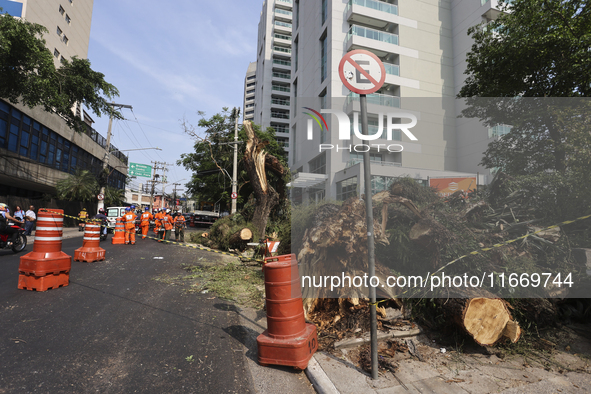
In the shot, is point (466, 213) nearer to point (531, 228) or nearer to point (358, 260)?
point (531, 228)

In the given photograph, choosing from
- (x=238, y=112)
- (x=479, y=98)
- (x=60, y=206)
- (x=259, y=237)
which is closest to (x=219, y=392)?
(x=259, y=237)

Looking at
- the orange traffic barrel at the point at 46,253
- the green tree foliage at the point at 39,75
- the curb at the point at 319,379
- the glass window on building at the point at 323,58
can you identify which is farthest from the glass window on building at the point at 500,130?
the green tree foliage at the point at 39,75

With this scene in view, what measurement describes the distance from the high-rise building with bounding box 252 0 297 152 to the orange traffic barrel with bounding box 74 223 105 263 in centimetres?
4681

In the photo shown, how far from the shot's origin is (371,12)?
2519 centimetres

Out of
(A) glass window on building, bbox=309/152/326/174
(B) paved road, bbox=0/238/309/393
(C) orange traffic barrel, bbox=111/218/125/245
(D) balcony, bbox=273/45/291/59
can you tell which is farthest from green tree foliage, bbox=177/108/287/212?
(D) balcony, bbox=273/45/291/59

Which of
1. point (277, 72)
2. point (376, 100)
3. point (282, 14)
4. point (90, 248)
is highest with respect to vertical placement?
point (282, 14)

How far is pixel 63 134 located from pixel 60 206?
6.79m

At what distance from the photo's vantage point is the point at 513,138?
347 inches

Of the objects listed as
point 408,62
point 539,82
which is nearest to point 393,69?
point 408,62

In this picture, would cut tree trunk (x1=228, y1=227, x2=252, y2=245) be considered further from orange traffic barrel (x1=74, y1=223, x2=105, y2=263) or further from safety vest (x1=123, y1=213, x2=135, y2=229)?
orange traffic barrel (x1=74, y1=223, x2=105, y2=263)

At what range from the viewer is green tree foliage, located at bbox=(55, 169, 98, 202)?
23.3m

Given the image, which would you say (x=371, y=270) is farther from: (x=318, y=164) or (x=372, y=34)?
(x=372, y=34)

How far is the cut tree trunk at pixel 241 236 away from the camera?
11922mm

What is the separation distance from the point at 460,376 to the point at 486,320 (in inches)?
33.4
